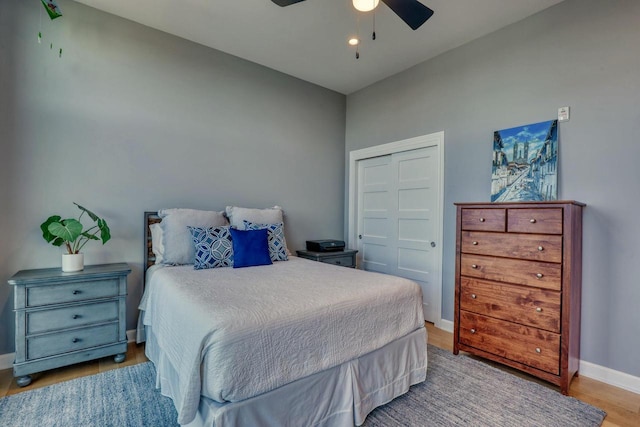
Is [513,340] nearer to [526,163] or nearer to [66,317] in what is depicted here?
[526,163]

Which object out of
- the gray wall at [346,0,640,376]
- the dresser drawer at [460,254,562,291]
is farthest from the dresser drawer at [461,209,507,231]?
the gray wall at [346,0,640,376]

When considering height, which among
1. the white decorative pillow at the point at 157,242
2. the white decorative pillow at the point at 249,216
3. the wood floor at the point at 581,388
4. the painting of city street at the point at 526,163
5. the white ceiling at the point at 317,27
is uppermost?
the white ceiling at the point at 317,27

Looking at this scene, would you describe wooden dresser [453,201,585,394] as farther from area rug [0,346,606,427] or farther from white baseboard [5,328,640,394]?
area rug [0,346,606,427]

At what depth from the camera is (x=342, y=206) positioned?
14.6ft

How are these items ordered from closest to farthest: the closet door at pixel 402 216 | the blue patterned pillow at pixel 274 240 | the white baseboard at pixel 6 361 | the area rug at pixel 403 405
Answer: the area rug at pixel 403 405, the white baseboard at pixel 6 361, the blue patterned pillow at pixel 274 240, the closet door at pixel 402 216

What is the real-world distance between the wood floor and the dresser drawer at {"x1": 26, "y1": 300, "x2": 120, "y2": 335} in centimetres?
36

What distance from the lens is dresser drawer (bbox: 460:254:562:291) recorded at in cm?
213

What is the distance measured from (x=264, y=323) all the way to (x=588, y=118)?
2.78 metres

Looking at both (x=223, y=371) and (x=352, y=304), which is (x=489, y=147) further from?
(x=223, y=371)

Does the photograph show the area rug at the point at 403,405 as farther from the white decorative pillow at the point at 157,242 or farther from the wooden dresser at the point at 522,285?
the white decorative pillow at the point at 157,242

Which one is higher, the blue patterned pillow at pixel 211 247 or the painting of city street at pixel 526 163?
the painting of city street at pixel 526 163

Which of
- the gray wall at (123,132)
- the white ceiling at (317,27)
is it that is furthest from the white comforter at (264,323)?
the white ceiling at (317,27)

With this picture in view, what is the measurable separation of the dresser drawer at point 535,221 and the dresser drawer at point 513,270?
0.76ft

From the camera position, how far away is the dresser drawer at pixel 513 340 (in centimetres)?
212
